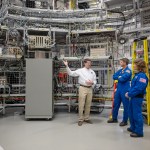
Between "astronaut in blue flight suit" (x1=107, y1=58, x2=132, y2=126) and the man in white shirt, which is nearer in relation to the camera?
"astronaut in blue flight suit" (x1=107, y1=58, x2=132, y2=126)

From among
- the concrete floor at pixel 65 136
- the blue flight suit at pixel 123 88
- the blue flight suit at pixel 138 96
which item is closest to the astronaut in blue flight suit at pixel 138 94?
the blue flight suit at pixel 138 96

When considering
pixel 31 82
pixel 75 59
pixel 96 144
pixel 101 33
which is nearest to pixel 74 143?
pixel 96 144

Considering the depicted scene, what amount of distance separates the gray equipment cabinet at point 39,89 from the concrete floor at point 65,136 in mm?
208

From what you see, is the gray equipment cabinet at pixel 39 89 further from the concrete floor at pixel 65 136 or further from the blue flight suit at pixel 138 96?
the blue flight suit at pixel 138 96

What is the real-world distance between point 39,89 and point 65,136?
1.44 metres

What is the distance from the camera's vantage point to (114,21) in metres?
5.52

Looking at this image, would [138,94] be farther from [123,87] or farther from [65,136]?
[65,136]

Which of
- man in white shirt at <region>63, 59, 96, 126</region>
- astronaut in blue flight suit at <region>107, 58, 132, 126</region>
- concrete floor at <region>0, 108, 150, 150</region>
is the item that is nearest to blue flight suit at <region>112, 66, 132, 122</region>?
astronaut in blue flight suit at <region>107, 58, 132, 126</region>

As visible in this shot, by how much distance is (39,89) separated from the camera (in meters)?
4.51

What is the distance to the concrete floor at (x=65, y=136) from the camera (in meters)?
2.91

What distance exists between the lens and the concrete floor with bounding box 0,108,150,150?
291 cm

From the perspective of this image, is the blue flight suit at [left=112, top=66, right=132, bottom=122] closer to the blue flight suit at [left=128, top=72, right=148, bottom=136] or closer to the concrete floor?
the concrete floor

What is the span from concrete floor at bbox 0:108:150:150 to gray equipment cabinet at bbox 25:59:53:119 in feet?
0.68

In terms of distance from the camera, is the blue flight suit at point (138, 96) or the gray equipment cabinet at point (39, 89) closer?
the blue flight suit at point (138, 96)
